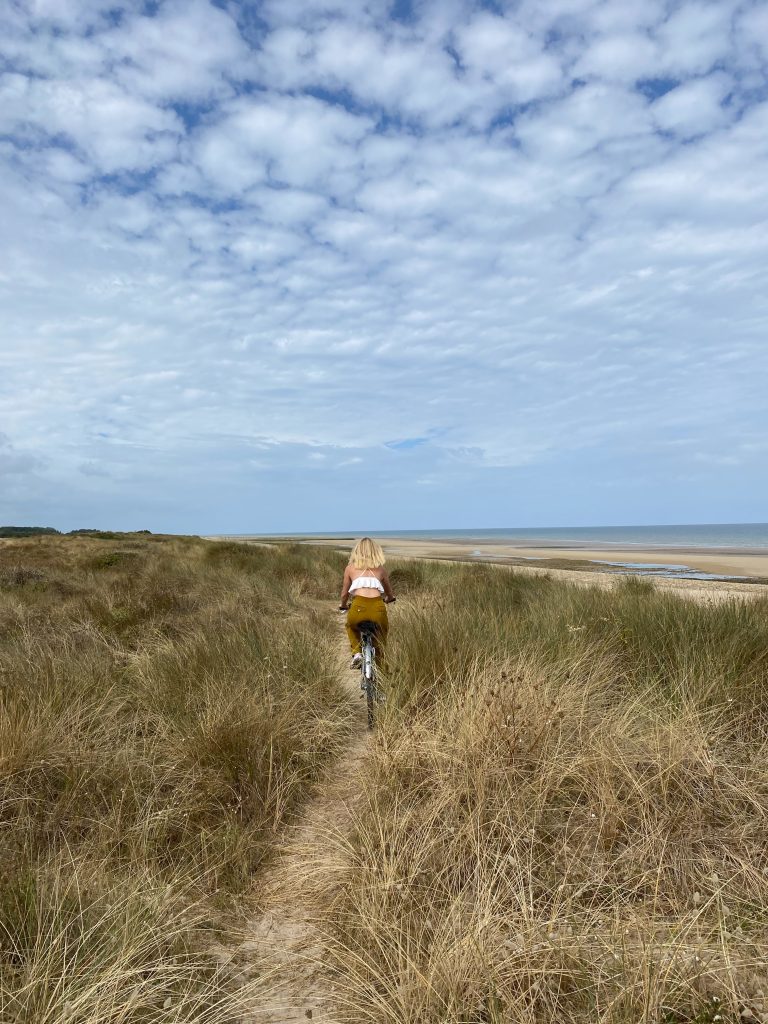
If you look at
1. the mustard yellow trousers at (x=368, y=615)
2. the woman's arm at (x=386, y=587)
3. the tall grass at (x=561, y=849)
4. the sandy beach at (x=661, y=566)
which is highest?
the woman's arm at (x=386, y=587)

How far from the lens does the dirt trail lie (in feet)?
7.97

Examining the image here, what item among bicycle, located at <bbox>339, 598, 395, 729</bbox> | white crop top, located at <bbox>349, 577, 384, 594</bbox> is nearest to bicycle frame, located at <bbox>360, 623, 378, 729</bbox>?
bicycle, located at <bbox>339, 598, 395, 729</bbox>

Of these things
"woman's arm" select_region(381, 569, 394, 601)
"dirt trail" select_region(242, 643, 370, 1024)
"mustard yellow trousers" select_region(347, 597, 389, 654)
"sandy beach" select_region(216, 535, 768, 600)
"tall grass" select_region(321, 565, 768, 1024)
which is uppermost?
"woman's arm" select_region(381, 569, 394, 601)

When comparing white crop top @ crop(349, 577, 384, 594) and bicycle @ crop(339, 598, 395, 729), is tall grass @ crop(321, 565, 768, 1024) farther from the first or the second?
white crop top @ crop(349, 577, 384, 594)

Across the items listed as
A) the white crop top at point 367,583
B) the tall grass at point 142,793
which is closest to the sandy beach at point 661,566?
the white crop top at point 367,583

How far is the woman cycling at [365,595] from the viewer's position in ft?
20.4

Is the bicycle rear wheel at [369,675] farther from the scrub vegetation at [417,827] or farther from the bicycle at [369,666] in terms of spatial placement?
the scrub vegetation at [417,827]

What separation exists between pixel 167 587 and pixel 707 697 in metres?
10.6

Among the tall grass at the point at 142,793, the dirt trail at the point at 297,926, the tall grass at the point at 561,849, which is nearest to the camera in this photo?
the tall grass at the point at 561,849

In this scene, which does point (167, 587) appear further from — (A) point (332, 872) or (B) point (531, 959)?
(B) point (531, 959)

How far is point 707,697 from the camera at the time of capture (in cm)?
450

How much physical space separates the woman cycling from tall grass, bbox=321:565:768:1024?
79 cm

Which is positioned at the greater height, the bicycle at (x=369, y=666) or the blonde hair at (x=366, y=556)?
the blonde hair at (x=366, y=556)

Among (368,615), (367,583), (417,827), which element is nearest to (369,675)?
(368,615)
